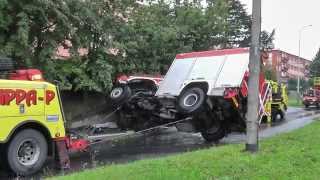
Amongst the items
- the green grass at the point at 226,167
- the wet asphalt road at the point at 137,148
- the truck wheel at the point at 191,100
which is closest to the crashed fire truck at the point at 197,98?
the truck wheel at the point at 191,100

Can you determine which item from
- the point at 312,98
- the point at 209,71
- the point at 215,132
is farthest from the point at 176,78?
the point at 312,98

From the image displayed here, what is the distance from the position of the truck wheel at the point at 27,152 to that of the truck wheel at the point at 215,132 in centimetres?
647

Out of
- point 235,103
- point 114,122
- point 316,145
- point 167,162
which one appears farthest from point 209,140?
point 167,162

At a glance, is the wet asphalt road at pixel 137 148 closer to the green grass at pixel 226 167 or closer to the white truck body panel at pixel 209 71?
the white truck body panel at pixel 209 71

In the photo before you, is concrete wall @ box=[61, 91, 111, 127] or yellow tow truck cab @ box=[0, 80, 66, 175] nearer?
yellow tow truck cab @ box=[0, 80, 66, 175]

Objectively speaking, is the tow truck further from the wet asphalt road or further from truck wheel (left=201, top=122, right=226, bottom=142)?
the wet asphalt road

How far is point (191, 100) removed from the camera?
1559 centimetres

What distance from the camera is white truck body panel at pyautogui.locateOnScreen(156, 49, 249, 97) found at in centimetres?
1534

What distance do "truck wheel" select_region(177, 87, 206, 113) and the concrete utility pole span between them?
405 centimetres

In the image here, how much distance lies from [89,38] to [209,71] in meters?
4.47

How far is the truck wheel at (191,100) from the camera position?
1519 centimetres

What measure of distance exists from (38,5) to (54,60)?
2110 millimetres

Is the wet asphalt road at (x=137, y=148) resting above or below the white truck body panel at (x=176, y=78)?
below

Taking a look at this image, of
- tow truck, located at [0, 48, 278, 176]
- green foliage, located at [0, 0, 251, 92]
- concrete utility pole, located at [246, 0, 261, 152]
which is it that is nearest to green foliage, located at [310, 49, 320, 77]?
green foliage, located at [0, 0, 251, 92]
